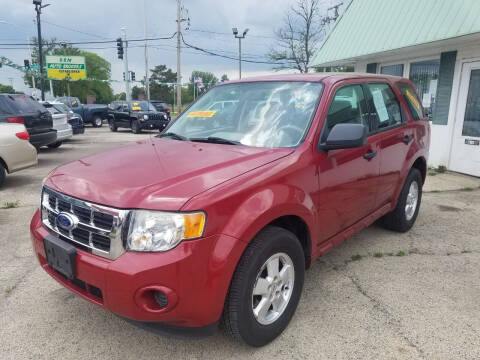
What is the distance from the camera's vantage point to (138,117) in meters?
18.3

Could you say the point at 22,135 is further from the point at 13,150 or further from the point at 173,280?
the point at 173,280

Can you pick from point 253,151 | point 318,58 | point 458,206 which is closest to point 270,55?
point 318,58

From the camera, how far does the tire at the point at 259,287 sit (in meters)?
2.16

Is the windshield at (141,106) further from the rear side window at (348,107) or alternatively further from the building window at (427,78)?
the rear side window at (348,107)

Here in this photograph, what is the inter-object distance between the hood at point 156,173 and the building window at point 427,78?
303 inches

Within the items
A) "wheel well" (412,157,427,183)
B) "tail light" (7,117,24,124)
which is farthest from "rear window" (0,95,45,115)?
"wheel well" (412,157,427,183)

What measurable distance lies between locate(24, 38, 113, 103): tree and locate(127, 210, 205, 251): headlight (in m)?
57.4

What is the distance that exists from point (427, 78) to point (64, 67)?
1471 inches

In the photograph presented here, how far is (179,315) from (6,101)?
26.7 ft

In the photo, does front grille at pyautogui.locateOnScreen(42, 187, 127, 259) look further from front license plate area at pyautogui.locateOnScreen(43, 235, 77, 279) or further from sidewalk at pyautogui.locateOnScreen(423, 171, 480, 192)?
sidewalk at pyautogui.locateOnScreen(423, 171, 480, 192)

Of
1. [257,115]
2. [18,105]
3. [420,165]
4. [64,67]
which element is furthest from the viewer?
[64,67]

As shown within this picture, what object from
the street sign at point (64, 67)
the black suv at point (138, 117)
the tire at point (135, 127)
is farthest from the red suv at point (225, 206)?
the street sign at point (64, 67)

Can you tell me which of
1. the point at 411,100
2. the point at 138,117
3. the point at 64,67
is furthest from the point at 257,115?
the point at 64,67

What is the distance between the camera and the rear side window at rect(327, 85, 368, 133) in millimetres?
3041
